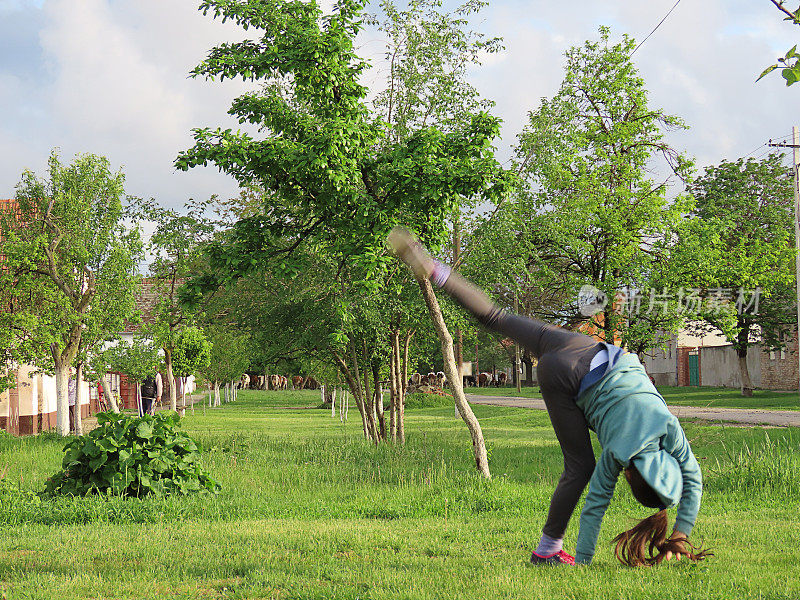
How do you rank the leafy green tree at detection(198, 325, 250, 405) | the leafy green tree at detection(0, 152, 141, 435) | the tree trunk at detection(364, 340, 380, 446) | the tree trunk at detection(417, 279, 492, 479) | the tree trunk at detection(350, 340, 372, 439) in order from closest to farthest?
the tree trunk at detection(417, 279, 492, 479), the tree trunk at detection(350, 340, 372, 439), the tree trunk at detection(364, 340, 380, 446), the leafy green tree at detection(0, 152, 141, 435), the leafy green tree at detection(198, 325, 250, 405)

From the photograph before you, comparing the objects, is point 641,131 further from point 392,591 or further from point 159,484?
point 392,591

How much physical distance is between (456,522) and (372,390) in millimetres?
11313

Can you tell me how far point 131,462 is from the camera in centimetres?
878

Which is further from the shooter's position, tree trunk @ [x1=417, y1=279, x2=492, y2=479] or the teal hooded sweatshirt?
tree trunk @ [x1=417, y1=279, x2=492, y2=479]

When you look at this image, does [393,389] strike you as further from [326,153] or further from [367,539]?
[367,539]

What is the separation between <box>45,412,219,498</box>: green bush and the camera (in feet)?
28.7

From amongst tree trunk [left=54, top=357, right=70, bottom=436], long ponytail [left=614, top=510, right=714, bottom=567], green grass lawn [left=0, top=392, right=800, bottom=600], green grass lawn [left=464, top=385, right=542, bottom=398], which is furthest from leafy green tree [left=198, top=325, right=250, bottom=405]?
long ponytail [left=614, top=510, right=714, bottom=567]

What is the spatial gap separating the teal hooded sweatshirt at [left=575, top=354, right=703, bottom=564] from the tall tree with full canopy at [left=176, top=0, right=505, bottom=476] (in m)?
4.54

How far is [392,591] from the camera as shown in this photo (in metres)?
4.55

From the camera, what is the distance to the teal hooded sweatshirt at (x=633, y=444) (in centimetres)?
448

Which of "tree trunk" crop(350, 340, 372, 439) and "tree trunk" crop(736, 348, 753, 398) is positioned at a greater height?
"tree trunk" crop(350, 340, 372, 439)

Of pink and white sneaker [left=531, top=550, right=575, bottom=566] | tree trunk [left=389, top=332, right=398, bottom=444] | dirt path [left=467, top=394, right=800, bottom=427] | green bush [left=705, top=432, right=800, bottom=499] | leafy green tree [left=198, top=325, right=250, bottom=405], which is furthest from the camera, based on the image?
leafy green tree [left=198, top=325, right=250, bottom=405]

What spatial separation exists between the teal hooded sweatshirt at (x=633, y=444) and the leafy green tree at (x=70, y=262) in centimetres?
1579

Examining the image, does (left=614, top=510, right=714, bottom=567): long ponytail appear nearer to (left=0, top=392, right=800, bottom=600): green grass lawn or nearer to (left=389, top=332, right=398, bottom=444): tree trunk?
(left=0, top=392, right=800, bottom=600): green grass lawn
